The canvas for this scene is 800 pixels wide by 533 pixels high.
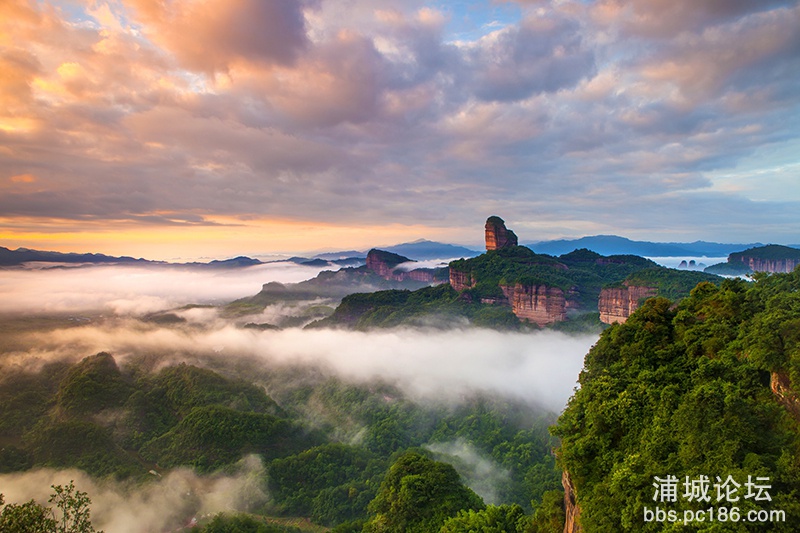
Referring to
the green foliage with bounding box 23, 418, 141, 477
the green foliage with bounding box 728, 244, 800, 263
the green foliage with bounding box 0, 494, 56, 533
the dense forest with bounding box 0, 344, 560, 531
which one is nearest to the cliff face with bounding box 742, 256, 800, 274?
the green foliage with bounding box 728, 244, 800, 263

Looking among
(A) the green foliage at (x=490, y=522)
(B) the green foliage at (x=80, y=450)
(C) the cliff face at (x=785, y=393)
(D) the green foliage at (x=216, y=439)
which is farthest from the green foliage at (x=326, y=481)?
(C) the cliff face at (x=785, y=393)

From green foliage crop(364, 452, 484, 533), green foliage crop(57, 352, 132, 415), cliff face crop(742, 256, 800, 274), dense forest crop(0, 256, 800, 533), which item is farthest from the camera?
cliff face crop(742, 256, 800, 274)

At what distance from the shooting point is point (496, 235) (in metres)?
158

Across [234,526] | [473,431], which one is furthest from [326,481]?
[473,431]

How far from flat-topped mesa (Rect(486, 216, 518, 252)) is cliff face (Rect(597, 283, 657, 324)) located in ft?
213

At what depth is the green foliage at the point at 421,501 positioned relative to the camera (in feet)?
117

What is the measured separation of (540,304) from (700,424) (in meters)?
97.0

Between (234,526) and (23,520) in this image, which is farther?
(234,526)

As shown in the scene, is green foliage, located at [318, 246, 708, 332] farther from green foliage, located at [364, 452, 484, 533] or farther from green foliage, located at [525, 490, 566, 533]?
green foliage, located at [525, 490, 566, 533]

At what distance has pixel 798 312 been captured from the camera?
1744 cm

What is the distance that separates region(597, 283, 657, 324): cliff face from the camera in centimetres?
8550

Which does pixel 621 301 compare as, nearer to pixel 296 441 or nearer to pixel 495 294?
pixel 495 294

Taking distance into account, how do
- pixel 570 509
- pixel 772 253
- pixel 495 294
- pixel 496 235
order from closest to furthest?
pixel 570 509
pixel 495 294
pixel 772 253
pixel 496 235

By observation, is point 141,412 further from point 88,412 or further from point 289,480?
point 289,480
